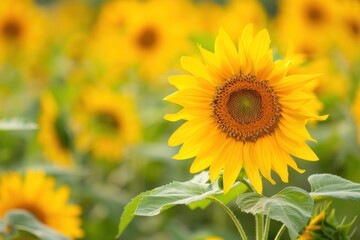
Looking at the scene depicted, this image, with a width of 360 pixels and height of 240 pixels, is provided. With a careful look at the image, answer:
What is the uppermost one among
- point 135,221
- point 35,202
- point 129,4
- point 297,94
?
point 129,4

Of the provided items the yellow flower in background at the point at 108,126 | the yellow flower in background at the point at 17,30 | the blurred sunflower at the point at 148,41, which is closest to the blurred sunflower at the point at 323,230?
the yellow flower in background at the point at 108,126

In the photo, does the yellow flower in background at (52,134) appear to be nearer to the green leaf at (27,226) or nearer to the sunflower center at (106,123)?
the sunflower center at (106,123)

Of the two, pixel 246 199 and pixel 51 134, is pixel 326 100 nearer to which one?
pixel 51 134

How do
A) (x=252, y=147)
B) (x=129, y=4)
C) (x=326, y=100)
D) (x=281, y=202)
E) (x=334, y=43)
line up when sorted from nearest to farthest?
(x=281, y=202)
(x=252, y=147)
(x=326, y=100)
(x=334, y=43)
(x=129, y=4)

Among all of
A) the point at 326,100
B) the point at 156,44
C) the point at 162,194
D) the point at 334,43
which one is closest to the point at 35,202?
the point at 162,194

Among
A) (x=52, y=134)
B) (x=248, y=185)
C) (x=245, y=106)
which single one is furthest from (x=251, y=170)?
(x=52, y=134)

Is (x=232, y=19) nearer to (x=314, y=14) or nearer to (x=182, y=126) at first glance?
(x=314, y=14)

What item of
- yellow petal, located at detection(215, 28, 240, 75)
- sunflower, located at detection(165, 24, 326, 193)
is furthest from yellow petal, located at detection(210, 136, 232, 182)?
yellow petal, located at detection(215, 28, 240, 75)
